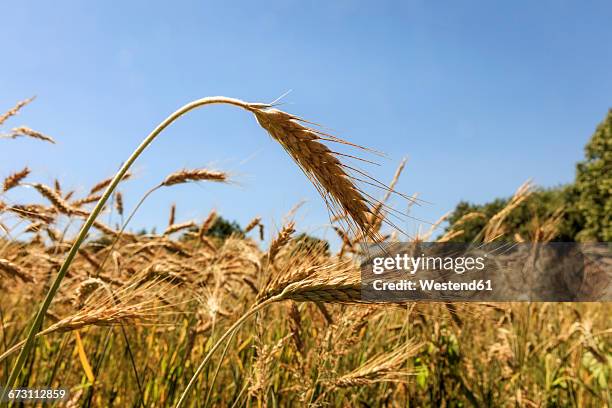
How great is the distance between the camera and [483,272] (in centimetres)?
228

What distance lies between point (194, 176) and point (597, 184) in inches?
1131

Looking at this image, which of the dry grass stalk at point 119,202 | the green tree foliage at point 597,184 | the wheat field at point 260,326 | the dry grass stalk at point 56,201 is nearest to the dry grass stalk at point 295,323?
the wheat field at point 260,326

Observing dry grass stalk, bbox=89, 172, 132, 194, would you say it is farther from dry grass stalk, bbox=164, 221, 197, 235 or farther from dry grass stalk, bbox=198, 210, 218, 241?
dry grass stalk, bbox=198, 210, 218, 241

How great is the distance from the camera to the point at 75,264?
3324 mm

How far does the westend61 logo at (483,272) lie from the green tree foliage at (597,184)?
2303cm

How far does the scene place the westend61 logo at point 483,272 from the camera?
1.62 meters

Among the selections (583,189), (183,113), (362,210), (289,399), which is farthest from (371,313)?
(583,189)

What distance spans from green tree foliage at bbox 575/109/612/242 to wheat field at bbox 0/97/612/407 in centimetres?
2383

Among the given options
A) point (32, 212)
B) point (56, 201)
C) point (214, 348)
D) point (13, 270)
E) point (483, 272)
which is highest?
point (56, 201)

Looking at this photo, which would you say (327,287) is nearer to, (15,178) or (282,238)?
(282,238)

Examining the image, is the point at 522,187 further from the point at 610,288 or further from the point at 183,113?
the point at 183,113

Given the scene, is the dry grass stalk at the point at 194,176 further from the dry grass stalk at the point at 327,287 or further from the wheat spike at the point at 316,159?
the wheat spike at the point at 316,159

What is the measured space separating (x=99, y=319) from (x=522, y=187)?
3230 mm

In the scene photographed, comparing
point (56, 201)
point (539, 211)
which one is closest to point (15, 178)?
point (56, 201)
